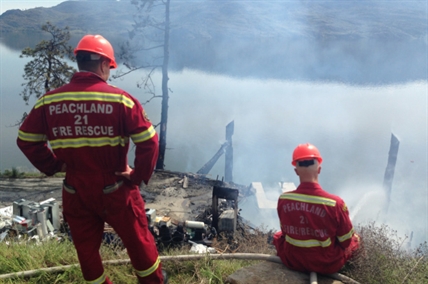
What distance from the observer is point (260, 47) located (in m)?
43.0

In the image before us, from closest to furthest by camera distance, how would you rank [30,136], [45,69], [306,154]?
1. [30,136]
2. [306,154]
3. [45,69]

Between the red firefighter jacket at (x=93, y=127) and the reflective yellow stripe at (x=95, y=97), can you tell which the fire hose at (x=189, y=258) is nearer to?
the red firefighter jacket at (x=93, y=127)

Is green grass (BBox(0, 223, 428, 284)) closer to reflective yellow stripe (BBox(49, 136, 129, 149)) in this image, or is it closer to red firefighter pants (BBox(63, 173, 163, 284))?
red firefighter pants (BBox(63, 173, 163, 284))

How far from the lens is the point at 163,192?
487 inches

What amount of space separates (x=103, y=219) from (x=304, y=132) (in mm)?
23048

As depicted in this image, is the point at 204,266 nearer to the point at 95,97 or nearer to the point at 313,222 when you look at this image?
the point at 313,222

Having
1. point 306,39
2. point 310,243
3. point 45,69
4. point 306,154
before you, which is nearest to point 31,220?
point 310,243

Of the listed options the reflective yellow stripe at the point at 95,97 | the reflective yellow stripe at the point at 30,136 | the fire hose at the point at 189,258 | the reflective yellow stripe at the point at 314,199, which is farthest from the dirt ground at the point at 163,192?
the reflective yellow stripe at the point at 95,97

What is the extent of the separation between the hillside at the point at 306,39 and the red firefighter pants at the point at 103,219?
35527 millimetres

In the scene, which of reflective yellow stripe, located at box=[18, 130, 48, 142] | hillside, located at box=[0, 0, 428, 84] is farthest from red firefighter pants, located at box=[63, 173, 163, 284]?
hillside, located at box=[0, 0, 428, 84]

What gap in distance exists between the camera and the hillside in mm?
37875

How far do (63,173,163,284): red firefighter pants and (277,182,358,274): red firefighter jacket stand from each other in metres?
1.13

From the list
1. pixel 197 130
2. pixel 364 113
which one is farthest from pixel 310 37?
pixel 197 130

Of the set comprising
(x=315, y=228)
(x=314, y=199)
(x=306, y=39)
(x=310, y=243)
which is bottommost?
(x=310, y=243)
